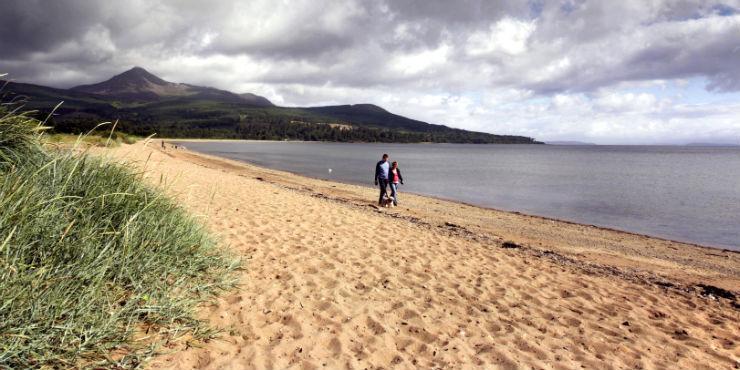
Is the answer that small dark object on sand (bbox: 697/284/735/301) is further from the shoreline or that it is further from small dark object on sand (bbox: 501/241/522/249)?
small dark object on sand (bbox: 501/241/522/249)

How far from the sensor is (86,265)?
156 inches

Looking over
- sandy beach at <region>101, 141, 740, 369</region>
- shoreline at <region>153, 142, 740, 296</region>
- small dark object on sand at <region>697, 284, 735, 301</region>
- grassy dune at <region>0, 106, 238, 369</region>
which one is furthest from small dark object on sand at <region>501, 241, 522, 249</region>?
grassy dune at <region>0, 106, 238, 369</region>

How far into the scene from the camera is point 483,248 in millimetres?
10008

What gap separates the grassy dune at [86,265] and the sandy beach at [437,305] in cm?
37

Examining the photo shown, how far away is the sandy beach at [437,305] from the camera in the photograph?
4.44m

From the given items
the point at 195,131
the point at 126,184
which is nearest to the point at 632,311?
the point at 126,184

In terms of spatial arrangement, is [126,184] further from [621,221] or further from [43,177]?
[621,221]

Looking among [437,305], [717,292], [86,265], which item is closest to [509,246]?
[717,292]

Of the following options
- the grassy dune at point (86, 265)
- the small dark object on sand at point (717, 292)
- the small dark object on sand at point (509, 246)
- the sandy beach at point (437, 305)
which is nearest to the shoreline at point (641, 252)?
the sandy beach at point (437, 305)

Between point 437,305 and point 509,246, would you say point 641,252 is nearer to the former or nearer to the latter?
point 509,246

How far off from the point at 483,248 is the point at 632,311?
12.8ft

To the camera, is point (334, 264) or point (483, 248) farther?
point (483, 248)

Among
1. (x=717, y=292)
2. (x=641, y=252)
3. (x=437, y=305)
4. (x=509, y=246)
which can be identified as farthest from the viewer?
(x=641, y=252)

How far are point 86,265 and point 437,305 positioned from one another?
162 inches
